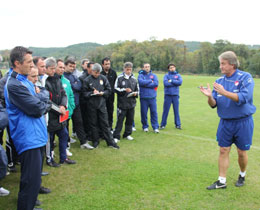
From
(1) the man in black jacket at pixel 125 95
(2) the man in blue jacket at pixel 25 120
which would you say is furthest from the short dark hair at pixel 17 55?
Result: (1) the man in black jacket at pixel 125 95

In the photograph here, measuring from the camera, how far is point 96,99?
20.4ft

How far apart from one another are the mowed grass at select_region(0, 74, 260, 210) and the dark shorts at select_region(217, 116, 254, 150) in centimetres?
76

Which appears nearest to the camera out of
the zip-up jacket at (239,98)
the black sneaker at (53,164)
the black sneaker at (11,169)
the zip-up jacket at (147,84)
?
the zip-up jacket at (239,98)

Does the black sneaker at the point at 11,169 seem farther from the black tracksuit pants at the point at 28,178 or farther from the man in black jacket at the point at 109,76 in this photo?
the man in black jacket at the point at 109,76

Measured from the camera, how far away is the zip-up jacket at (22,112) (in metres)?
2.82

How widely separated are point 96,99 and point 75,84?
2.05 feet

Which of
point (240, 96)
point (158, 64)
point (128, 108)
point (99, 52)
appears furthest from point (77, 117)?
point (99, 52)

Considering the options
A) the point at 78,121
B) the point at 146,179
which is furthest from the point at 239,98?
the point at 78,121

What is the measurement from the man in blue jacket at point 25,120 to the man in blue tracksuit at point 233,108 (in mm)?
2609

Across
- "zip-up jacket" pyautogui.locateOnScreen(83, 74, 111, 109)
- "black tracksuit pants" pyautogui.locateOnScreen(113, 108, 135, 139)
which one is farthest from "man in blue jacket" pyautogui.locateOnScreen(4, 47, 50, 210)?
"black tracksuit pants" pyautogui.locateOnScreen(113, 108, 135, 139)

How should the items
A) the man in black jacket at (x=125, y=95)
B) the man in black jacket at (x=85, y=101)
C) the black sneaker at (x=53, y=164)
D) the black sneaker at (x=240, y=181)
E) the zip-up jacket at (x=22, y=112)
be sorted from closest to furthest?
the zip-up jacket at (x=22, y=112) < the black sneaker at (x=240, y=181) < the black sneaker at (x=53, y=164) < the man in black jacket at (x=85, y=101) < the man in black jacket at (x=125, y=95)

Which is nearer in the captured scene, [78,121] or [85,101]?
[78,121]

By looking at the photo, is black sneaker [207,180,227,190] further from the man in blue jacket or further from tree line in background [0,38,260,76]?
tree line in background [0,38,260,76]

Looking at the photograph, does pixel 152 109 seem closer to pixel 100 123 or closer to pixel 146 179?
pixel 100 123
